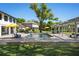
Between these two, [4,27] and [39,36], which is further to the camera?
[4,27]

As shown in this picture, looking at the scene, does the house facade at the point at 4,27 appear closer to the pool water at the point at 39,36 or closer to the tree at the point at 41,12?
the tree at the point at 41,12

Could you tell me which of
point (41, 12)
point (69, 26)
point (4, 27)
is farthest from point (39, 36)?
point (4, 27)

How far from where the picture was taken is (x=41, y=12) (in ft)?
46.5

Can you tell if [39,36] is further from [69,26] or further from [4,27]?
[4,27]

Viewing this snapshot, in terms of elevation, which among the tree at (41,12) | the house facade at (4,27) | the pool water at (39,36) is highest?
the tree at (41,12)

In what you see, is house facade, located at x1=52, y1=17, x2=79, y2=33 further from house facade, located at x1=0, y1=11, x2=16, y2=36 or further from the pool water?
house facade, located at x1=0, y1=11, x2=16, y2=36

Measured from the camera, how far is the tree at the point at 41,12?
44.4 feet

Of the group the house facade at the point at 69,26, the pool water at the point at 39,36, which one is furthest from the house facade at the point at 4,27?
the house facade at the point at 69,26

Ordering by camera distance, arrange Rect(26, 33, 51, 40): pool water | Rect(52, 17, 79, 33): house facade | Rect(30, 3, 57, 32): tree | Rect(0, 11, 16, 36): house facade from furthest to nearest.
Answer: Rect(0, 11, 16, 36): house facade, Rect(52, 17, 79, 33): house facade, Rect(30, 3, 57, 32): tree, Rect(26, 33, 51, 40): pool water

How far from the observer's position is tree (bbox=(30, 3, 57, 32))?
13.5 meters

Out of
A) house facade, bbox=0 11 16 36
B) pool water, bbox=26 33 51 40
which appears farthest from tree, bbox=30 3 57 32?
house facade, bbox=0 11 16 36

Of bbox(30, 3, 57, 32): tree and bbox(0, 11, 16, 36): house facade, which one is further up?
bbox(30, 3, 57, 32): tree

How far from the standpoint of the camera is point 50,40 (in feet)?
40.3

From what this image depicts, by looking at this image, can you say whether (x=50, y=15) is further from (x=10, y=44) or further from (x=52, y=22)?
(x=10, y=44)
